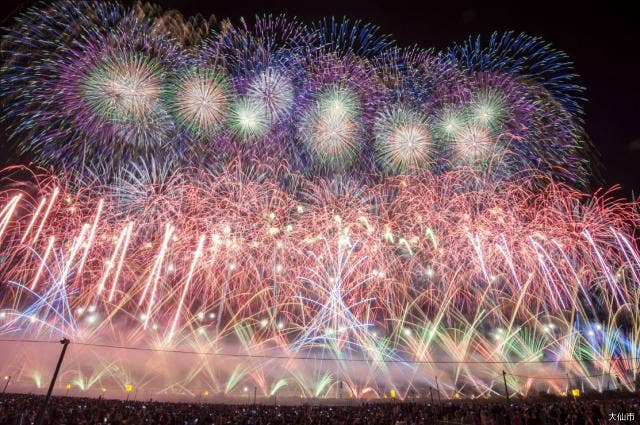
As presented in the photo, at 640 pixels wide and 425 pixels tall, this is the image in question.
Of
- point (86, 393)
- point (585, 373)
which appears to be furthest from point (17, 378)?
point (585, 373)

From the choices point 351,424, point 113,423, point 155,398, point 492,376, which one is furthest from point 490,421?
point 155,398

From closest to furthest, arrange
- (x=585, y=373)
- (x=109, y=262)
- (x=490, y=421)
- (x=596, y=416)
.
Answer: (x=596, y=416)
(x=490, y=421)
(x=109, y=262)
(x=585, y=373)

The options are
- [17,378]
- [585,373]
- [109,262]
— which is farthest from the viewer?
[17,378]

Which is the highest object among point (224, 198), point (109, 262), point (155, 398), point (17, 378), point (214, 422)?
point (224, 198)

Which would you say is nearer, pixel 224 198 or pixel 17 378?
pixel 224 198

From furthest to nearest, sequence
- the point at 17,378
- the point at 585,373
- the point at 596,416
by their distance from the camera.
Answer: the point at 17,378, the point at 585,373, the point at 596,416

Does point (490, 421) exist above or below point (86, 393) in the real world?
above

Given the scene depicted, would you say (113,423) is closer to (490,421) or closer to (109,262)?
(109,262)

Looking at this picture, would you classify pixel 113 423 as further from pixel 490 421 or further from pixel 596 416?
pixel 596 416

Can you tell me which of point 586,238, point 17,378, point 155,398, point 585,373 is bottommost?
point 585,373
